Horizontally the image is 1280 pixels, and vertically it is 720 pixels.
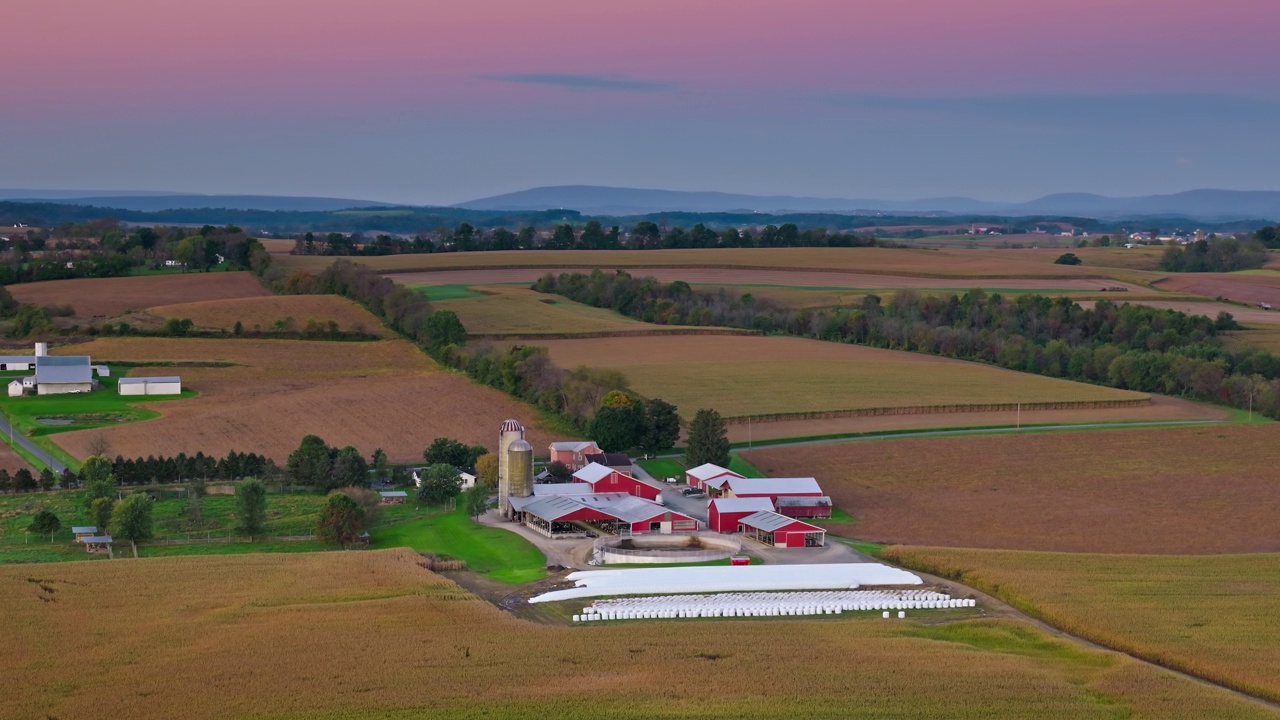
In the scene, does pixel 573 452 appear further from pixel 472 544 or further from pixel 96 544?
pixel 96 544

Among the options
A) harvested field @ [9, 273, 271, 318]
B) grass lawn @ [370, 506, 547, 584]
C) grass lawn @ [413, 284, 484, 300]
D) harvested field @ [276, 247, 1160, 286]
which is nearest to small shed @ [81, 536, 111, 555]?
grass lawn @ [370, 506, 547, 584]

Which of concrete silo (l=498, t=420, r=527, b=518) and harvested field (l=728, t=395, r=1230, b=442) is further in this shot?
harvested field (l=728, t=395, r=1230, b=442)

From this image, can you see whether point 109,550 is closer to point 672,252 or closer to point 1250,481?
point 1250,481

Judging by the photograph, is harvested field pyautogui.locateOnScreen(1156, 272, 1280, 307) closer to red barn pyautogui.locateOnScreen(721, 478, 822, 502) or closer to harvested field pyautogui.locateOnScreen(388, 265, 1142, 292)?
harvested field pyautogui.locateOnScreen(388, 265, 1142, 292)

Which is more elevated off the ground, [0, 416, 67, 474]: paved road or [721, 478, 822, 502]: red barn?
[721, 478, 822, 502]: red barn

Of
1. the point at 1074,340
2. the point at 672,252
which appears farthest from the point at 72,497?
the point at 672,252

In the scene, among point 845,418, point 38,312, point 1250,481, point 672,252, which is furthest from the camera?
point 672,252
